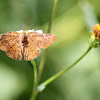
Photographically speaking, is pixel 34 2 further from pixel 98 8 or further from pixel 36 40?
pixel 36 40

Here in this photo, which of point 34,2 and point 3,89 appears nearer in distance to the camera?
point 3,89

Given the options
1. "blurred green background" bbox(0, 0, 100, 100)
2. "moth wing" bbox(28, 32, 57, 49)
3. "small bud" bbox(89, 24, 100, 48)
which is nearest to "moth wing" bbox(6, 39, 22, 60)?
"moth wing" bbox(28, 32, 57, 49)

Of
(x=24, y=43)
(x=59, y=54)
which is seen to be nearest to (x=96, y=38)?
(x=24, y=43)

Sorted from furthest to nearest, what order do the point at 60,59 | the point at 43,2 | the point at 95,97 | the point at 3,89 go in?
1. the point at 43,2
2. the point at 60,59
3. the point at 95,97
4. the point at 3,89

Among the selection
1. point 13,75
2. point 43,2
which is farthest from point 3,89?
point 43,2

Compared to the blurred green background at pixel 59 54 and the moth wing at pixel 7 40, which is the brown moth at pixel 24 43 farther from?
the blurred green background at pixel 59 54

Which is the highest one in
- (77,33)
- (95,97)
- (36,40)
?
(36,40)

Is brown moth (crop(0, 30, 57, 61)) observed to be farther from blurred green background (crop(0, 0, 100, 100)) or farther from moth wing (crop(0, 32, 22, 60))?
blurred green background (crop(0, 0, 100, 100))

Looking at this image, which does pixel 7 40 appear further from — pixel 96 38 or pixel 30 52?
pixel 96 38
